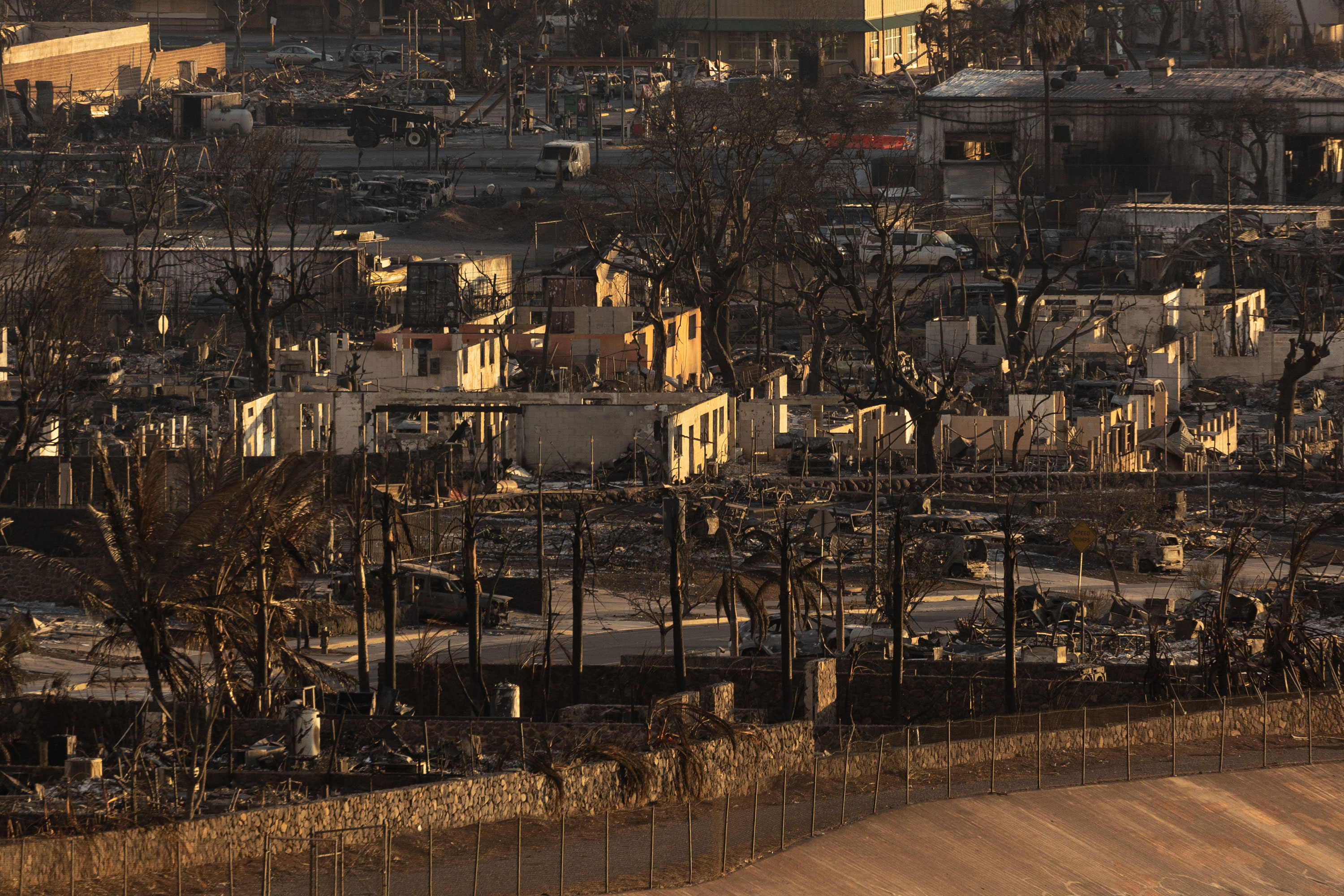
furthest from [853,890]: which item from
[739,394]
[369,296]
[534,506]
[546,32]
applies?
[546,32]

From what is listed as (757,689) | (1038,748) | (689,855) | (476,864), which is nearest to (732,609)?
(757,689)

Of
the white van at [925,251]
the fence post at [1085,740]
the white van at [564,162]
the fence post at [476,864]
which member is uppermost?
the white van at [564,162]

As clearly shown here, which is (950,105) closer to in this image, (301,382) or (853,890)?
(301,382)

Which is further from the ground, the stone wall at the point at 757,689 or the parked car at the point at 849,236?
the parked car at the point at 849,236

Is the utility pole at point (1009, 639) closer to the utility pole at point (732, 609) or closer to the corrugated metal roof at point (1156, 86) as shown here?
the utility pole at point (732, 609)

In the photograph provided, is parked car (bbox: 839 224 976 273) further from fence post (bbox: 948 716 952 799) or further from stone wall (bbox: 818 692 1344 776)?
fence post (bbox: 948 716 952 799)

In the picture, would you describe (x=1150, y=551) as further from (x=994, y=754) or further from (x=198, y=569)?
(x=198, y=569)

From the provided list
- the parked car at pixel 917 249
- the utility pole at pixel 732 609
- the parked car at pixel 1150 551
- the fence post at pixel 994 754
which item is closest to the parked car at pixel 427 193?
the parked car at pixel 917 249
